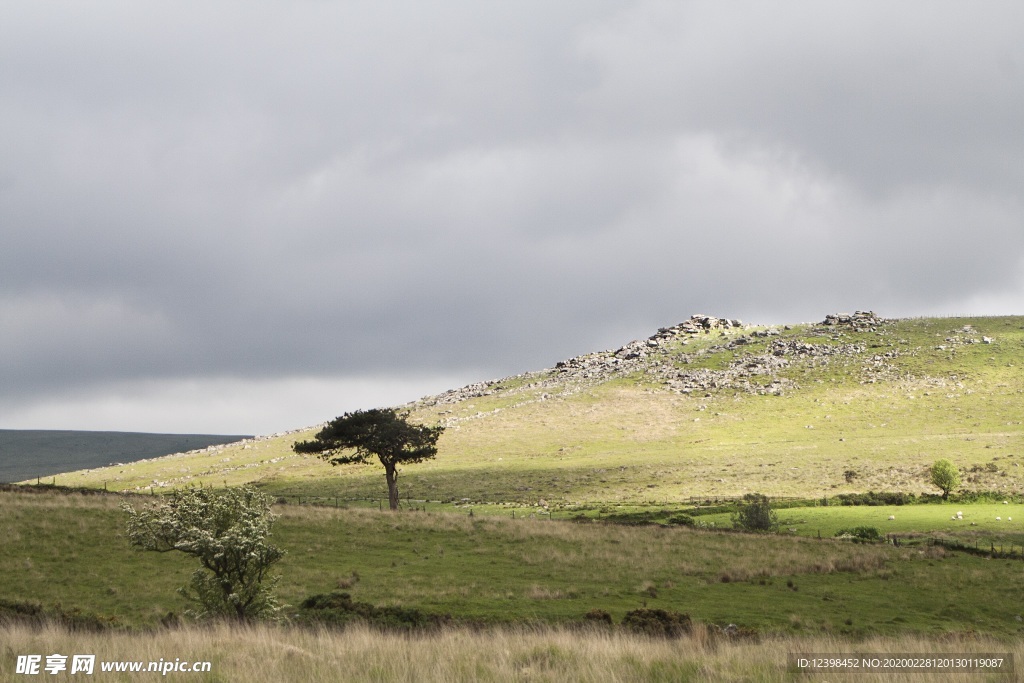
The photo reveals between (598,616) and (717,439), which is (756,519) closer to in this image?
(598,616)

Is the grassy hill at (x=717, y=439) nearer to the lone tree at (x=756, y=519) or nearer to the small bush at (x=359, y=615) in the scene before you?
the lone tree at (x=756, y=519)

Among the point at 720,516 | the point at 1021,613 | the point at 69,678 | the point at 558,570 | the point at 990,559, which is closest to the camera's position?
the point at 69,678

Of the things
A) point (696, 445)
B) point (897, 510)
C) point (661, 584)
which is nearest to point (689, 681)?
point (661, 584)

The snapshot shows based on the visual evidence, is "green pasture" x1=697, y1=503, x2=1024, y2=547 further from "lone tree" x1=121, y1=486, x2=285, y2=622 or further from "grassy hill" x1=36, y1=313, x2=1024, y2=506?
"lone tree" x1=121, y1=486, x2=285, y2=622

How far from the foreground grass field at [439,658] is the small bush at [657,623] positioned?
991 cm

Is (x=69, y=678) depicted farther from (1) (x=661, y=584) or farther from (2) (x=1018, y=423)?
(2) (x=1018, y=423)

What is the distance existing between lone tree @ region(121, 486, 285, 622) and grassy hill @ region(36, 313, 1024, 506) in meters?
57.0

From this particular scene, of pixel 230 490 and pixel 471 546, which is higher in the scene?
pixel 230 490

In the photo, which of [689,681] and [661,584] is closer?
[689,681]

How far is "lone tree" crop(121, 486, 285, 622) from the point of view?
69.2 ft

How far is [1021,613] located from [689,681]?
3134 cm

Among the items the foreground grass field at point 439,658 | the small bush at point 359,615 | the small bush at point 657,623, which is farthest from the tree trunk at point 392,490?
the foreground grass field at point 439,658

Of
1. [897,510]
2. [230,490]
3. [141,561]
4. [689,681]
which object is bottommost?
[897,510]

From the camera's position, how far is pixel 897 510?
224 feet
